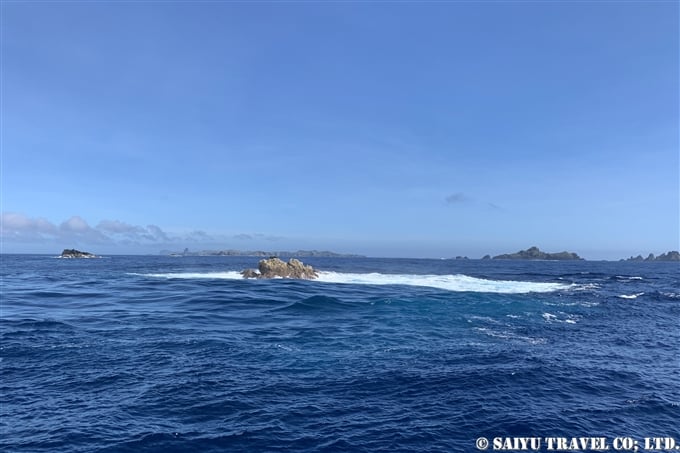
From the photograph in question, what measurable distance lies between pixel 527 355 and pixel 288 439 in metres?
16.1

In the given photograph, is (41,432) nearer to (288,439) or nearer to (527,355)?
(288,439)

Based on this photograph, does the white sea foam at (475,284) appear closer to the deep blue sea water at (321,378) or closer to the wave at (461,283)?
the wave at (461,283)

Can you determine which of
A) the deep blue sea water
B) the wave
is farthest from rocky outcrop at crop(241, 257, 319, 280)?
the deep blue sea water

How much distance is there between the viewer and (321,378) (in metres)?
18.9

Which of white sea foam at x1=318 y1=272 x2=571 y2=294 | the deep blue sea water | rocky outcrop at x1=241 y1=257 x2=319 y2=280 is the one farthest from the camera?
rocky outcrop at x1=241 y1=257 x2=319 y2=280

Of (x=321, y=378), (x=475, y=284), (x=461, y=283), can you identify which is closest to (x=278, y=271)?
(x=461, y=283)

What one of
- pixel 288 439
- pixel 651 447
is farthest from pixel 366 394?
pixel 651 447

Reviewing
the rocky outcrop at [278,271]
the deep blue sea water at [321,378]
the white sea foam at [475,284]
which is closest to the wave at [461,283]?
the white sea foam at [475,284]

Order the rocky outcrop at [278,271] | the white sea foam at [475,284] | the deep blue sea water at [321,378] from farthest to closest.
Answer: the rocky outcrop at [278,271] → the white sea foam at [475,284] → the deep blue sea water at [321,378]

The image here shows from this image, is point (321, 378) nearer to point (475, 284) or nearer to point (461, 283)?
point (475, 284)

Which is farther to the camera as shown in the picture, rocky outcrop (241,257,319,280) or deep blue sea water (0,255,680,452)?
rocky outcrop (241,257,319,280)

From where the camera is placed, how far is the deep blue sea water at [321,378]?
13602mm

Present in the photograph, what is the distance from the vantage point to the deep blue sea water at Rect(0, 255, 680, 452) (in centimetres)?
1360

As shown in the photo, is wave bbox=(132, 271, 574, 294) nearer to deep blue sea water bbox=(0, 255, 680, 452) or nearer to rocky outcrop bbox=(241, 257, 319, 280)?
rocky outcrop bbox=(241, 257, 319, 280)
